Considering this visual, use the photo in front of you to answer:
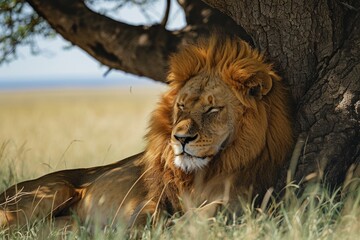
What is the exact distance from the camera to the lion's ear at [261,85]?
4789 mm

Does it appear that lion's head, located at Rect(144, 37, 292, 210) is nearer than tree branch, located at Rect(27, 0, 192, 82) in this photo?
Yes

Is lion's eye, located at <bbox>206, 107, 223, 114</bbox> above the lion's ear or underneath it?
underneath

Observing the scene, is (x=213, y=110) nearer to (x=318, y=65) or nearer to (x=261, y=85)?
(x=261, y=85)

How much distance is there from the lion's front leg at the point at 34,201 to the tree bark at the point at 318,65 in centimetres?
174

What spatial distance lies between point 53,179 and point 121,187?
549 mm

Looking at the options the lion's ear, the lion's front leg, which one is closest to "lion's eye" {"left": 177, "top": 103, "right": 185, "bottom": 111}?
the lion's ear

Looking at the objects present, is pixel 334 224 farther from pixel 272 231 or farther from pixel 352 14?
pixel 352 14

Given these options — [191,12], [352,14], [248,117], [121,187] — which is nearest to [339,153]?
[248,117]

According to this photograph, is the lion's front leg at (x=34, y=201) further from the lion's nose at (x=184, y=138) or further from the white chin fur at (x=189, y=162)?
the lion's nose at (x=184, y=138)

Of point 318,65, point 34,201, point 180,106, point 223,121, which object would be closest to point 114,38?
point 34,201

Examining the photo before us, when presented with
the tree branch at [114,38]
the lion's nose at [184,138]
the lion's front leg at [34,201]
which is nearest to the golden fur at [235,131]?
the lion's nose at [184,138]

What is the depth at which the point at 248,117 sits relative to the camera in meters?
4.77

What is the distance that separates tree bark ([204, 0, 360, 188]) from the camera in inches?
193

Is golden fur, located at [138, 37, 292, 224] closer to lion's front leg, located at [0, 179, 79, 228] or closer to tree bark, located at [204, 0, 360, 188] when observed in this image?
tree bark, located at [204, 0, 360, 188]
